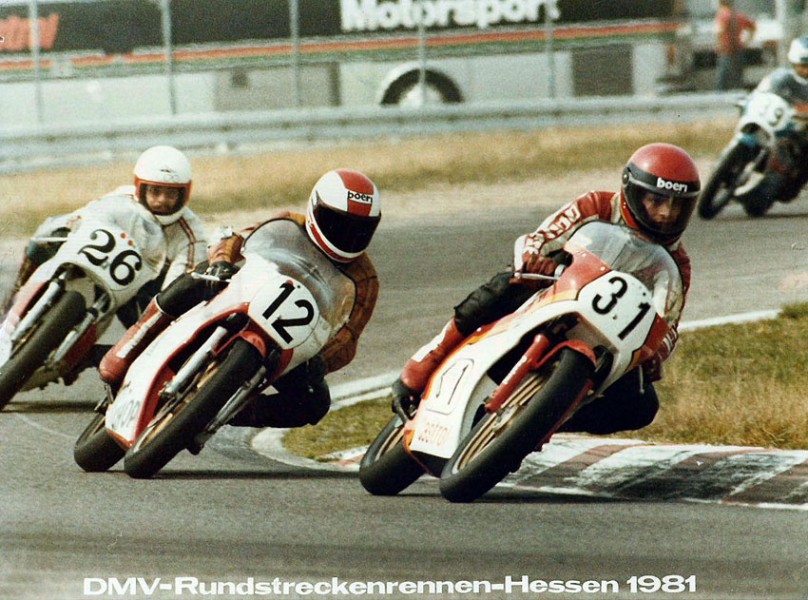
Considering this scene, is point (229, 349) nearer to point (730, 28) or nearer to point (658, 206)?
point (658, 206)

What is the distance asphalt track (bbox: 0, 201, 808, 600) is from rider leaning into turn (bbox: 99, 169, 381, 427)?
1.04 ft

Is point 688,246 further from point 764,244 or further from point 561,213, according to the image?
point 561,213

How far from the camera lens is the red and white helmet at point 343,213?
707cm

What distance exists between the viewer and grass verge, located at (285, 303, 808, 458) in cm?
801

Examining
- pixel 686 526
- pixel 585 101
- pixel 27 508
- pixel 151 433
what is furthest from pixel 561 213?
pixel 585 101

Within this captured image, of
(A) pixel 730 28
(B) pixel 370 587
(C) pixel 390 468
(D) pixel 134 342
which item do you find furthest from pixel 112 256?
(A) pixel 730 28

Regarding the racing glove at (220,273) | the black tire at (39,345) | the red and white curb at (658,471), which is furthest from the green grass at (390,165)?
the racing glove at (220,273)

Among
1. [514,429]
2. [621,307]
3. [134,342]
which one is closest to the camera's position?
[514,429]

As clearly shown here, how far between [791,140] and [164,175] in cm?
632

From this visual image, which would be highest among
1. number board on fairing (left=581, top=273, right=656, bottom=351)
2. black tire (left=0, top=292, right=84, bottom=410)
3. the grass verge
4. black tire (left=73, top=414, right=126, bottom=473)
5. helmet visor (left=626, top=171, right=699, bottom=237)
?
helmet visor (left=626, top=171, right=699, bottom=237)

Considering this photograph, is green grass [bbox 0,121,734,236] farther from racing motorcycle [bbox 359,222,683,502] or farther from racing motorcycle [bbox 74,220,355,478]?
racing motorcycle [bbox 359,222,683,502]

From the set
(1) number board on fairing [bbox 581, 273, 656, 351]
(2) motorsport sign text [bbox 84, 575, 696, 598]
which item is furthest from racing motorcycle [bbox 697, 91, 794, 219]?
(2) motorsport sign text [bbox 84, 575, 696, 598]

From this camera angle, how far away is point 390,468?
6797 millimetres

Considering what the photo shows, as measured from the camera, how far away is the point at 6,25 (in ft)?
55.6
